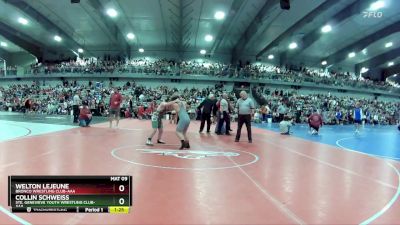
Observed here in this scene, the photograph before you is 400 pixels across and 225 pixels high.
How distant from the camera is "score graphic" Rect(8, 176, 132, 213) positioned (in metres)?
3.14

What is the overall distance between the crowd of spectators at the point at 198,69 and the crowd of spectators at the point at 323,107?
178 cm

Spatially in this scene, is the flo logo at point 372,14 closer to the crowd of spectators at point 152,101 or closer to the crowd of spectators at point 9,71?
the crowd of spectators at point 152,101

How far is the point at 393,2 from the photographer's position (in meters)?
23.5

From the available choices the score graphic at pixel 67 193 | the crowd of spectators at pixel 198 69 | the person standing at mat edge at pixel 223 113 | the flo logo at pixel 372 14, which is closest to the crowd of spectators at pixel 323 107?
the crowd of spectators at pixel 198 69

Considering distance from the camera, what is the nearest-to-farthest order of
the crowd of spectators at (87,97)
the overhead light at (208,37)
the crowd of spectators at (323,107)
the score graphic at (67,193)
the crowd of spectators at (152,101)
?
the score graphic at (67,193) < the crowd of spectators at (87,97) < the crowd of spectators at (152,101) < the crowd of spectators at (323,107) < the overhead light at (208,37)

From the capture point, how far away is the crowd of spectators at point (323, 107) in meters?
29.0

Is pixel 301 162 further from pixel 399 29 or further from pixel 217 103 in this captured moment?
pixel 399 29

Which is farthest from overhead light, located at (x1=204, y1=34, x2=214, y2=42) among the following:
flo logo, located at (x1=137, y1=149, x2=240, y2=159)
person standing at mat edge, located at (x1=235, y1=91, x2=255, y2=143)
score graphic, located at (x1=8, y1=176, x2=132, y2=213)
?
score graphic, located at (x1=8, y1=176, x2=132, y2=213)

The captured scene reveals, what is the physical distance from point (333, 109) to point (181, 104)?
27045 millimetres

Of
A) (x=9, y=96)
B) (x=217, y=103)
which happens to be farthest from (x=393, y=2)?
(x=9, y=96)

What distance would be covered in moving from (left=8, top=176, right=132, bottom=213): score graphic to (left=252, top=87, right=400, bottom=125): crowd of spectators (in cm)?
2477

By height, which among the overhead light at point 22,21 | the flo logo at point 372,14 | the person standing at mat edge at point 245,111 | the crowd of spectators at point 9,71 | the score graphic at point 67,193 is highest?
the flo logo at point 372,14

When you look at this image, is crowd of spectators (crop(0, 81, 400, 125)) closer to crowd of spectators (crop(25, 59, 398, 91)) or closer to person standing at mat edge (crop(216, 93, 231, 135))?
crowd of spectators (crop(25, 59, 398, 91))

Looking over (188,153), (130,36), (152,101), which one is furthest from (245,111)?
(130,36)
